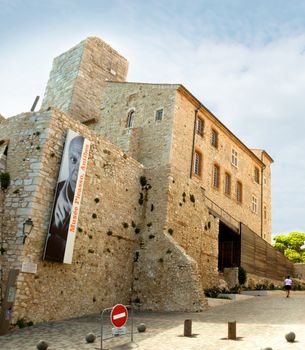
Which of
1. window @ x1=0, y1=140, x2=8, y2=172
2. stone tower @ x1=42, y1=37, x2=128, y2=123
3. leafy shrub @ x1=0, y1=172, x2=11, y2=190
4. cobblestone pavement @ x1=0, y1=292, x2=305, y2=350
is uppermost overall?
stone tower @ x1=42, y1=37, x2=128, y2=123

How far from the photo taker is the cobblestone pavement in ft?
26.2

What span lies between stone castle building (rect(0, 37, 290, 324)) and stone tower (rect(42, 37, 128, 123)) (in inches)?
3.8

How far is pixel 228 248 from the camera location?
22031 mm

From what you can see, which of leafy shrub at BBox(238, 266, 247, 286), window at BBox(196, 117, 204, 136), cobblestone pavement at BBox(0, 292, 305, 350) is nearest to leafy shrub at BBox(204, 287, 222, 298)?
cobblestone pavement at BBox(0, 292, 305, 350)

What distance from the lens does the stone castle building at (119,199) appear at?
11.6 metres

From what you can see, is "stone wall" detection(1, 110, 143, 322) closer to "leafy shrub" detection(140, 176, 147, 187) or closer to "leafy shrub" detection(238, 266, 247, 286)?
"leafy shrub" detection(140, 176, 147, 187)

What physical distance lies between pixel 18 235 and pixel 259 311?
29.7 feet

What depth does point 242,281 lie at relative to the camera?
2044 centimetres

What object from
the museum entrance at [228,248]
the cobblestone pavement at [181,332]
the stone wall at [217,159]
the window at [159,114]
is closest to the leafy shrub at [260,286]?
the museum entrance at [228,248]

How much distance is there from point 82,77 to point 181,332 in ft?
66.1

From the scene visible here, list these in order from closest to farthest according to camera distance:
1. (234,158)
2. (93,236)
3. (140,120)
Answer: (93,236) → (140,120) → (234,158)

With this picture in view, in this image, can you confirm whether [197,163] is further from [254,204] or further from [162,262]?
[162,262]

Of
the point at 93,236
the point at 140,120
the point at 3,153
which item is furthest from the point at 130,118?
the point at 3,153

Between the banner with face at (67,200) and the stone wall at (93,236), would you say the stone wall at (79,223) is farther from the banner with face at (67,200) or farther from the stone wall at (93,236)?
the banner with face at (67,200)
